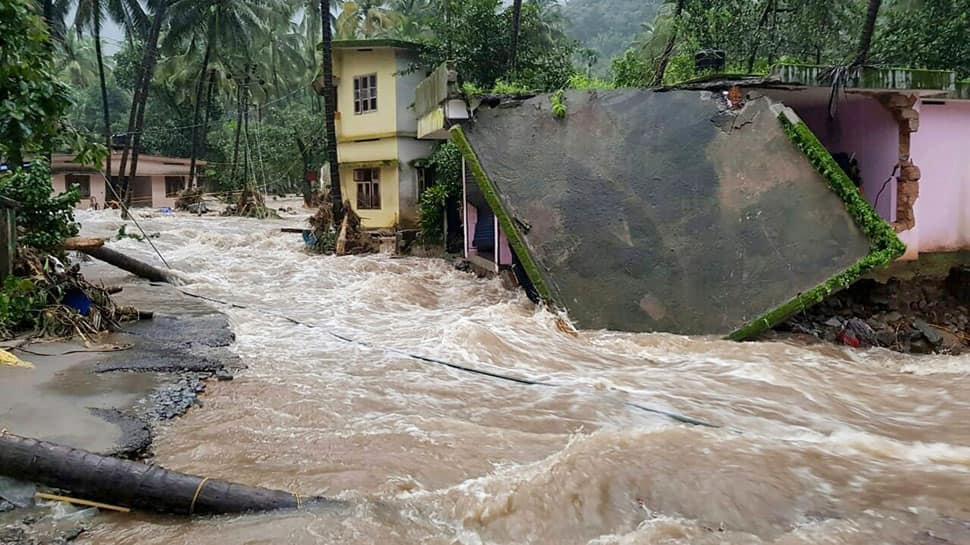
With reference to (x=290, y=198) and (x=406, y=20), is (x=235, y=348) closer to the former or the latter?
(x=406, y=20)

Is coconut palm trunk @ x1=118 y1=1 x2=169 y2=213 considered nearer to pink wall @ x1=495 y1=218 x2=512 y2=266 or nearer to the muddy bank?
Result: pink wall @ x1=495 y1=218 x2=512 y2=266

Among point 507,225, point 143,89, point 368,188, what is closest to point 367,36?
point 143,89

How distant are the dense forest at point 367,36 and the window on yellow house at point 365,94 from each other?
1807 mm

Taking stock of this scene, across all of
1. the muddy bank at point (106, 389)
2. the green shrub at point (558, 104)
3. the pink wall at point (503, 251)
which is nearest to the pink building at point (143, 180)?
the pink wall at point (503, 251)

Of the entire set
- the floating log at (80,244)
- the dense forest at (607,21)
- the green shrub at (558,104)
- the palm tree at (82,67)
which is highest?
the dense forest at (607,21)

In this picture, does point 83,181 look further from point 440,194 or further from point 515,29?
point 515,29

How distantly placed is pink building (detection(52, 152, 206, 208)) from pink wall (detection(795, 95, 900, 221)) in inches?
1271

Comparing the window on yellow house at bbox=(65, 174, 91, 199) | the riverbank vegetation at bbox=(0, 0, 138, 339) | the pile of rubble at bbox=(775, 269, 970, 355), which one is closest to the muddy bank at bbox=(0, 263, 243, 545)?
the riverbank vegetation at bbox=(0, 0, 138, 339)

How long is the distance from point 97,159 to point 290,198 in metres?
38.4

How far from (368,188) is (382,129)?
5.92ft

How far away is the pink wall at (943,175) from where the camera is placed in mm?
9953

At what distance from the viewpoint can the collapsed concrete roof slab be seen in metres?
8.62

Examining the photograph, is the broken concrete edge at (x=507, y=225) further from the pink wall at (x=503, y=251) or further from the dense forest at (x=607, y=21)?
the dense forest at (x=607, y=21)

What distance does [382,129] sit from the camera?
67.3 feet
